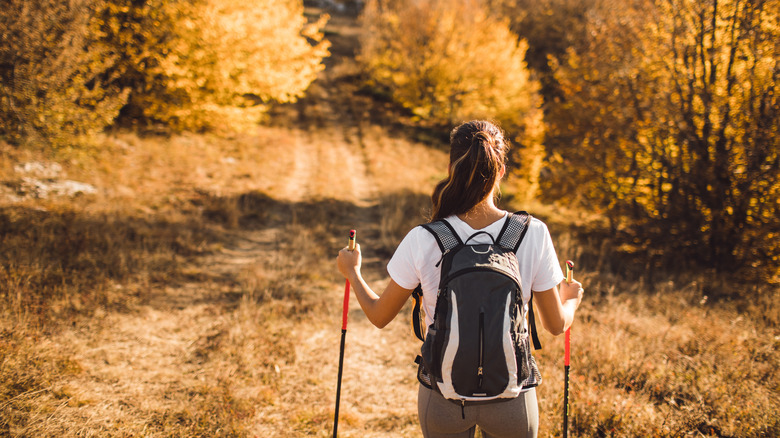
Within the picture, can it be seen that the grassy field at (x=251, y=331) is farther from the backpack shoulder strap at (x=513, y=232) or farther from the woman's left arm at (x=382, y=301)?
the backpack shoulder strap at (x=513, y=232)

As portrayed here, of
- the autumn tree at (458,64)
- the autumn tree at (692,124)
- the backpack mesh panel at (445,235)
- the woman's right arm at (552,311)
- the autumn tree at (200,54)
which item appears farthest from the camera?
the autumn tree at (458,64)

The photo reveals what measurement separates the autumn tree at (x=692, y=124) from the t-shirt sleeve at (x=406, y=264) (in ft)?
27.2

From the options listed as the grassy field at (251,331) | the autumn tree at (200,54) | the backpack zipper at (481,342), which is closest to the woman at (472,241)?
the backpack zipper at (481,342)

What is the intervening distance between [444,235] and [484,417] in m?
0.72

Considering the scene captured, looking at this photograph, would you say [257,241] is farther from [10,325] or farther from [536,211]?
[536,211]

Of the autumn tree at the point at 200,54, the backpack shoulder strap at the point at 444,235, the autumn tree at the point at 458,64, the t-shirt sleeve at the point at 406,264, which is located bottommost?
the t-shirt sleeve at the point at 406,264

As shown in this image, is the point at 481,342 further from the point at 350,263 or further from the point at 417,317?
the point at 350,263

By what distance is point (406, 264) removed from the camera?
1.68m

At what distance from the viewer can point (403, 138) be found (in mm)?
21750

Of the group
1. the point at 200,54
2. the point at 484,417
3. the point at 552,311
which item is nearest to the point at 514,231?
the point at 552,311

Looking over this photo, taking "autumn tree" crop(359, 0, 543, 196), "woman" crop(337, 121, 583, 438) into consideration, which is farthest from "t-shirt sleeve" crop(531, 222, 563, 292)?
"autumn tree" crop(359, 0, 543, 196)

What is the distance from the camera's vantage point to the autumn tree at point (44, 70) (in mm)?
7742

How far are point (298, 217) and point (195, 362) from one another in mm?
5602

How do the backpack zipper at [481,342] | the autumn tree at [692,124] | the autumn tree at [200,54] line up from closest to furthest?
the backpack zipper at [481,342]
the autumn tree at [692,124]
the autumn tree at [200,54]
